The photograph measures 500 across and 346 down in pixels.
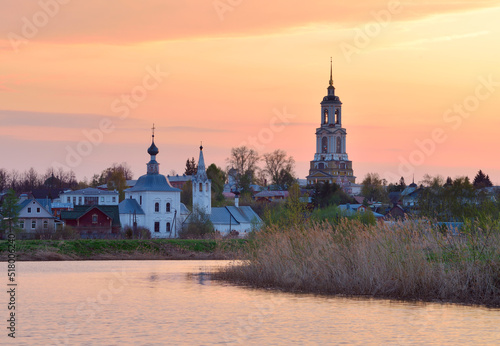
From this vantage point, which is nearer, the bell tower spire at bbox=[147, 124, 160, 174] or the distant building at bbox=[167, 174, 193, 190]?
the bell tower spire at bbox=[147, 124, 160, 174]

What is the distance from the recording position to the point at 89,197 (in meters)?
133

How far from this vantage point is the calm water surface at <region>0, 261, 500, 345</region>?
68.3 feet

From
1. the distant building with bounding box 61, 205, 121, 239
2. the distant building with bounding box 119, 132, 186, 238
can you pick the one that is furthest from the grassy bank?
the distant building with bounding box 119, 132, 186, 238

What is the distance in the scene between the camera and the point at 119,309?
26922mm

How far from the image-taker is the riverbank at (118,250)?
63.7 meters

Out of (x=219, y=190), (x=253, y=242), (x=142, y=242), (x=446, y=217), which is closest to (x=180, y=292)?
(x=253, y=242)

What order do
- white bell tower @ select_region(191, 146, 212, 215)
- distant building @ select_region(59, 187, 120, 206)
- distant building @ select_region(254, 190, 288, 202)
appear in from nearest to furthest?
1. white bell tower @ select_region(191, 146, 212, 215)
2. distant building @ select_region(59, 187, 120, 206)
3. distant building @ select_region(254, 190, 288, 202)

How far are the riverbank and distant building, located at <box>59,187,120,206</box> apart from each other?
60.3 metres

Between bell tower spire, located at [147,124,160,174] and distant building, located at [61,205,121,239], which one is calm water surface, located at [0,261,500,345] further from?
A: bell tower spire, located at [147,124,160,174]

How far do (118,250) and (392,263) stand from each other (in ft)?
147

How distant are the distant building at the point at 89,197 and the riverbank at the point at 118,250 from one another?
2375 inches

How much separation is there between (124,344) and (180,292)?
13.2 m

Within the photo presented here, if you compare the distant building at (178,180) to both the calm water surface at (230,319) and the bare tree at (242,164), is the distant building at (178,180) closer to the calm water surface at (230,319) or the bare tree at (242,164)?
the bare tree at (242,164)

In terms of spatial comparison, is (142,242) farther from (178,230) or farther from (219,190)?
(219,190)
